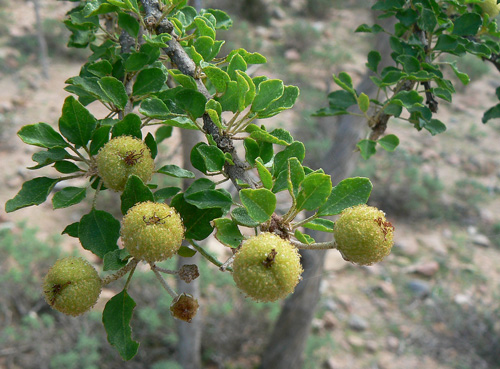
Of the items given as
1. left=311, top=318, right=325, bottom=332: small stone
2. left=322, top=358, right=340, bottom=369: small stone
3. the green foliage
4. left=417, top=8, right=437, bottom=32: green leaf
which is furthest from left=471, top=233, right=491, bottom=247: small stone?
left=417, top=8, right=437, bottom=32: green leaf

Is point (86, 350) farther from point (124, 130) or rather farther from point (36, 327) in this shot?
point (124, 130)

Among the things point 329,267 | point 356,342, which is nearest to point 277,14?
point 329,267

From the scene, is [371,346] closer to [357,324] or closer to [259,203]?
[357,324]

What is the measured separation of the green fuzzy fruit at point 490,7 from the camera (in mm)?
961

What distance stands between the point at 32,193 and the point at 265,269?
0.41 m

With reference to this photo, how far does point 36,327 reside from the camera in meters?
2.94

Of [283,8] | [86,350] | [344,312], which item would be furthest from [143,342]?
[283,8]

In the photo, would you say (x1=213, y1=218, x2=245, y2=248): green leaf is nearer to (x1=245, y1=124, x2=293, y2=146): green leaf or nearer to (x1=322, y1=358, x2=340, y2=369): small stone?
(x1=245, y1=124, x2=293, y2=146): green leaf

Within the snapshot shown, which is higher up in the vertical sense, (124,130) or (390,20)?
(124,130)

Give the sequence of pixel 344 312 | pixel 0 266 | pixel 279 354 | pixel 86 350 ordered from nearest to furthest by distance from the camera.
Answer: pixel 86 350, pixel 279 354, pixel 0 266, pixel 344 312

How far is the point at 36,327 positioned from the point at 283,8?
7.93 meters

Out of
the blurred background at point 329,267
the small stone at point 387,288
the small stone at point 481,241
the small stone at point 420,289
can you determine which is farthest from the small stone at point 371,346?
the small stone at point 481,241

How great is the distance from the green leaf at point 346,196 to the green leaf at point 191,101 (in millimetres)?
234

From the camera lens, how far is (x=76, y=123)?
0.70 meters
